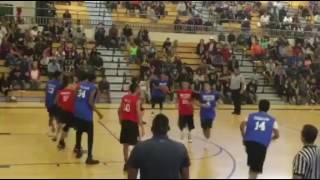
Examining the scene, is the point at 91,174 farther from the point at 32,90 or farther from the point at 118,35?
the point at 118,35

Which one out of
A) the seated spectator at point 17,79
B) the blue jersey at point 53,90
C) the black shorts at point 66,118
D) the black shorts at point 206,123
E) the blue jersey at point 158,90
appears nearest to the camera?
the black shorts at point 66,118

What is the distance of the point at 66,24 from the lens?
25.6 metres

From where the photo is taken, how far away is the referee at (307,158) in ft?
21.9

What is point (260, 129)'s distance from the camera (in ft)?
28.4

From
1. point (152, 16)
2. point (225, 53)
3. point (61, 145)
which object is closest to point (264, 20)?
point (225, 53)

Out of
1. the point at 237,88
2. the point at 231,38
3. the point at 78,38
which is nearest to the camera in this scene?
the point at 237,88

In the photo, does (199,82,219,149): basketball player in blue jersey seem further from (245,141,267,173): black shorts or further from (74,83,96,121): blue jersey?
(245,141,267,173): black shorts

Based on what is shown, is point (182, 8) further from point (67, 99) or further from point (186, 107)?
point (67, 99)

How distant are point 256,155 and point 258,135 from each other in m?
0.33

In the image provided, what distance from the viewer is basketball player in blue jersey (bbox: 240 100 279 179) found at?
28.4 feet

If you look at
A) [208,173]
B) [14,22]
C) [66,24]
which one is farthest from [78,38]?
[208,173]

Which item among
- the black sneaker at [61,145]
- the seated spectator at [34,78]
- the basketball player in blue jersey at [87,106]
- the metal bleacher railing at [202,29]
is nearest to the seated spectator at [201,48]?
the metal bleacher railing at [202,29]

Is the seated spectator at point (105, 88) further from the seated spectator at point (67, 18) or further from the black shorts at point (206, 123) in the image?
the black shorts at point (206, 123)

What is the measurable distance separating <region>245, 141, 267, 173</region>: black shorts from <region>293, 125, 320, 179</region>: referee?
1.97 m
